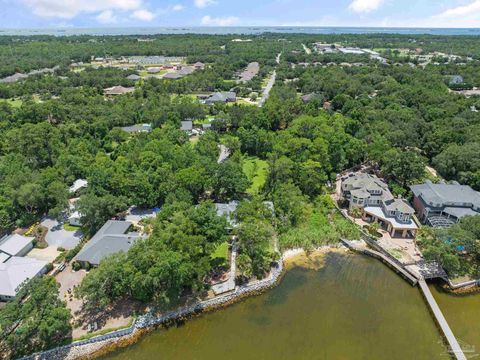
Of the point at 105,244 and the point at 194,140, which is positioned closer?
the point at 105,244

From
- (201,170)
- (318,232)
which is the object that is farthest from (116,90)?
(318,232)

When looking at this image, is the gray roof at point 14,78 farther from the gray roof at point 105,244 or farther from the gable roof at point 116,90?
the gray roof at point 105,244

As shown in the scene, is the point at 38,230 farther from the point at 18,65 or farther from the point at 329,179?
the point at 18,65

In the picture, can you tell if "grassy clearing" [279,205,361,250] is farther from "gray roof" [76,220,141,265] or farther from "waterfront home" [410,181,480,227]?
"gray roof" [76,220,141,265]

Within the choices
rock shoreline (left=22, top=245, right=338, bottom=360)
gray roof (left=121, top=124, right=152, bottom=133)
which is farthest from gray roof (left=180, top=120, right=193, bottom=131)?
rock shoreline (left=22, top=245, right=338, bottom=360)

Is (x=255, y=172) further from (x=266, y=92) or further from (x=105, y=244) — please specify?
(x=266, y=92)

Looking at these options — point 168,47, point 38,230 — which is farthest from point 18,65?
point 38,230
